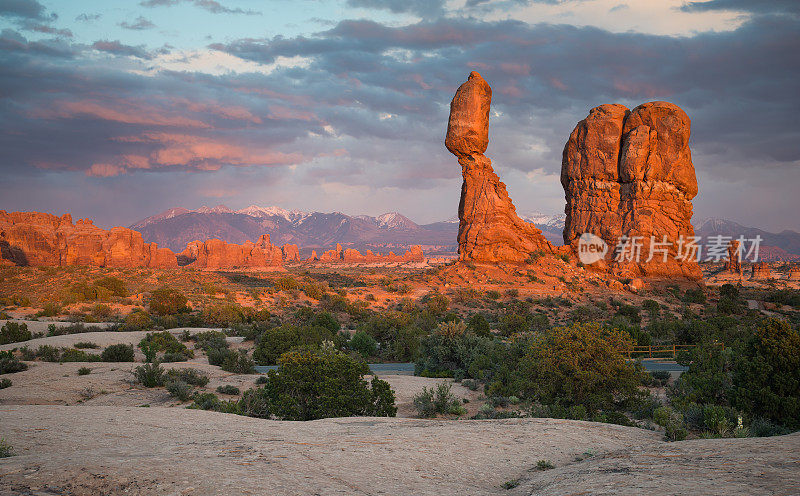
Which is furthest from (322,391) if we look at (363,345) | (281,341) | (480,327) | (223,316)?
(223,316)

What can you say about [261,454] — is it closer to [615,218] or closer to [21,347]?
[21,347]

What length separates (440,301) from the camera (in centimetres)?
4184

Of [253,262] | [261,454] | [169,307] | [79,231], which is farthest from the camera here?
[253,262]

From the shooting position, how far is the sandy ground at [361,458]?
202 inches

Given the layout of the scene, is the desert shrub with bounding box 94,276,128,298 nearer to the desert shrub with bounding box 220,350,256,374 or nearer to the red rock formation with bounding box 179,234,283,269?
the desert shrub with bounding box 220,350,256,374

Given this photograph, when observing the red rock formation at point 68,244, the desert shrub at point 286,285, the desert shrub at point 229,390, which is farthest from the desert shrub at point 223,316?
the red rock formation at point 68,244

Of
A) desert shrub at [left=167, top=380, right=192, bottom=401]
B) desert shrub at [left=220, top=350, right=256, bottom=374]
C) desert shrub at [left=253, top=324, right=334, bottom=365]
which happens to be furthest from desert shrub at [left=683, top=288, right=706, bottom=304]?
desert shrub at [left=167, top=380, right=192, bottom=401]

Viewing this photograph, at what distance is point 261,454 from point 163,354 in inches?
767

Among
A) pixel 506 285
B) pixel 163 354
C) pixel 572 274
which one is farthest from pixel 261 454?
pixel 572 274

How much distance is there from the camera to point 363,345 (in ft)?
90.6

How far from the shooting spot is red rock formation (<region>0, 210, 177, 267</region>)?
77125mm

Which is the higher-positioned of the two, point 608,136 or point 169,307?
point 608,136

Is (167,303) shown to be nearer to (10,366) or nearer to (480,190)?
(10,366)

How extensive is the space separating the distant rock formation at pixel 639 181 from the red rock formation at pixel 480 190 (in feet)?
30.2
